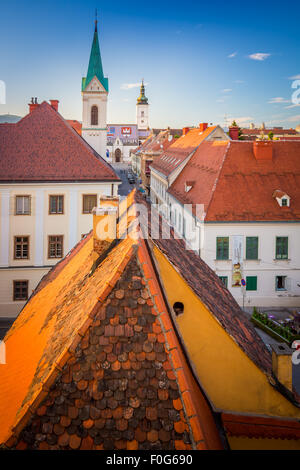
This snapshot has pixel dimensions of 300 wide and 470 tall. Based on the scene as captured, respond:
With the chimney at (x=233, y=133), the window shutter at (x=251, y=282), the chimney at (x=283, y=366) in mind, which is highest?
the chimney at (x=233, y=133)

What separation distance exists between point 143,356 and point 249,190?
75.2 feet

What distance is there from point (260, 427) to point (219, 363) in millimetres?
1147

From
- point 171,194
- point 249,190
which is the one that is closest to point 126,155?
point 171,194

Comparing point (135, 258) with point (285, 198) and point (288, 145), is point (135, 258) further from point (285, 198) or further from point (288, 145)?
point (288, 145)

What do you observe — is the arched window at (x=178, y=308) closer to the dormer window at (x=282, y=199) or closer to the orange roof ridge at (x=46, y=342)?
the orange roof ridge at (x=46, y=342)

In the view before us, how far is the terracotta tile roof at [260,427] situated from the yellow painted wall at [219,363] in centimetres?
17

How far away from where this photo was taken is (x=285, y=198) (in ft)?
84.7

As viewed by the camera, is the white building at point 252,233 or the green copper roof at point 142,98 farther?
the green copper roof at point 142,98

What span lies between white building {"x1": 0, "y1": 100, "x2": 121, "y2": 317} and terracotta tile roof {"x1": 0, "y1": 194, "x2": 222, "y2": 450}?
18160 mm

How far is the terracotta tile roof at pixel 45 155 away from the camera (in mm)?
23078

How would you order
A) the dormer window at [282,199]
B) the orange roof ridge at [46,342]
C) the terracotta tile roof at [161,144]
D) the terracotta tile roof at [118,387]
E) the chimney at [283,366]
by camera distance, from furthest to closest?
the terracotta tile roof at [161,144], the dormer window at [282,199], the chimney at [283,366], the orange roof ridge at [46,342], the terracotta tile roof at [118,387]

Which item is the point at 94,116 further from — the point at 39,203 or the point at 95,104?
the point at 39,203

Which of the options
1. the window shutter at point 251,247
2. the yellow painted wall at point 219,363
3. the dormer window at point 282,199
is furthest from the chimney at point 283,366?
the dormer window at point 282,199

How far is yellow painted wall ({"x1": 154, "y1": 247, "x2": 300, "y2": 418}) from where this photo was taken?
255 inches
